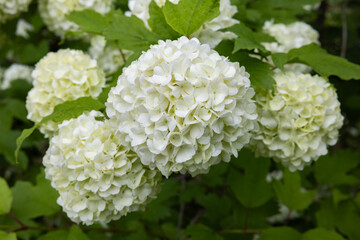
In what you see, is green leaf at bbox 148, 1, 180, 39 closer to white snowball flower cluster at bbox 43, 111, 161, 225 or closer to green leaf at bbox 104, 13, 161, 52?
green leaf at bbox 104, 13, 161, 52

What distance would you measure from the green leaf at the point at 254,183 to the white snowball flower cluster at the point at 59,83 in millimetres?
1117

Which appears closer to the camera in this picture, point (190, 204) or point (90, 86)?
point (90, 86)

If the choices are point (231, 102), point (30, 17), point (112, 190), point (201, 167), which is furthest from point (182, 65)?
point (30, 17)

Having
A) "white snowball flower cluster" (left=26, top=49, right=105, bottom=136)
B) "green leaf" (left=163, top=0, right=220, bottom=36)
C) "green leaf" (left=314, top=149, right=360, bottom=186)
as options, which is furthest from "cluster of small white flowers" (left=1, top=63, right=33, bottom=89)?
"green leaf" (left=314, top=149, right=360, bottom=186)

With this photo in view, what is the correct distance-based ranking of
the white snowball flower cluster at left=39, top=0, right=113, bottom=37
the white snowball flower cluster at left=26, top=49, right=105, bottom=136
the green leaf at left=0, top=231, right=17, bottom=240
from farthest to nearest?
the white snowball flower cluster at left=39, top=0, right=113, bottom=37 < the white snowball flower cluster at left=26, top=49, right=105, bottom=136 < the green leaf at left=0, top=231, right=17, bottom=240

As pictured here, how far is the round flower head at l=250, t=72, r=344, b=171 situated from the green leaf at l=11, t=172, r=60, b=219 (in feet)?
4.29

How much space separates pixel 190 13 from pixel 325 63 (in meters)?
0.79

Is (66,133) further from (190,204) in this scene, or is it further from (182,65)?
(190,204)

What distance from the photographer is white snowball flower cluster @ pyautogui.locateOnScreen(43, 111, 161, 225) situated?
1729 millimetres

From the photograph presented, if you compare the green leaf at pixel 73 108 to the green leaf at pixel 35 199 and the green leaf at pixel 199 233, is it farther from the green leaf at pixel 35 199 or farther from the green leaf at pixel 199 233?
the green leaf at pixel 199 233

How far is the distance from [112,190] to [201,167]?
0.45 metres

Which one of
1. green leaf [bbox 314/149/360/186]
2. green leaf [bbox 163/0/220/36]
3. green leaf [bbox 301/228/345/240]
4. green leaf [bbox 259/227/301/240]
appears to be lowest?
green leaf [bbox 314/149/360/186]

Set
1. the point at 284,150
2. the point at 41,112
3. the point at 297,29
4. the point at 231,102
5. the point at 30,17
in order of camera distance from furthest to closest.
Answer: the point at 30,17
the point at 297,29
the point at 41,112
the point at 284,150
the point at 231,102

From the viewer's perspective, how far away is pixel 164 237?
2998 millimetres
